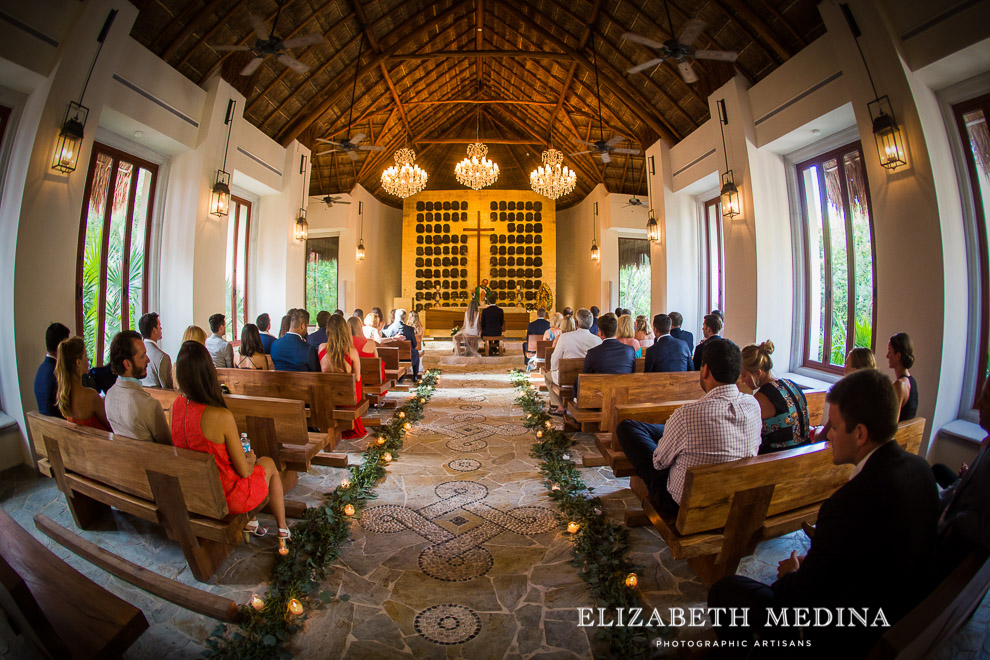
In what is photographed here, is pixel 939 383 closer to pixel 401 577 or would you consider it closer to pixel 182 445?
pixel 401 577

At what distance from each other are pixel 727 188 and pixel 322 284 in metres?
10.9

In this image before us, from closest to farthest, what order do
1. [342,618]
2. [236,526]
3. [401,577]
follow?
[342,618], [236,526], [401,577]

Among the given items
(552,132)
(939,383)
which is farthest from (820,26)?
(552,132)

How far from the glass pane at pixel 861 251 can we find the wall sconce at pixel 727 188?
128cm

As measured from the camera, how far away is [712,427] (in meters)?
2.20

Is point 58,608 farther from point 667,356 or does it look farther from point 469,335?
point 469,335

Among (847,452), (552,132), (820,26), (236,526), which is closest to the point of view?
(847,452)

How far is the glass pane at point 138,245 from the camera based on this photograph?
6.11 meters

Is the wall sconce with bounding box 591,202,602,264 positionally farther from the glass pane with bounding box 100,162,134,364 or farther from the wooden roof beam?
the glass pane with bounding box 100,162,134,364

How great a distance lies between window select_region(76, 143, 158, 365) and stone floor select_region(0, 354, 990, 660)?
2333mm

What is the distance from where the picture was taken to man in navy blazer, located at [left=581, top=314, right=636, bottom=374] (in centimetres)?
446

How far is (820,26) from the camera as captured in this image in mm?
5117

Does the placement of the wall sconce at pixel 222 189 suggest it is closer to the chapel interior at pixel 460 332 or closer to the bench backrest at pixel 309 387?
the chapel interior at pixel 460 332

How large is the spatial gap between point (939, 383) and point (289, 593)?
5.07 metres
